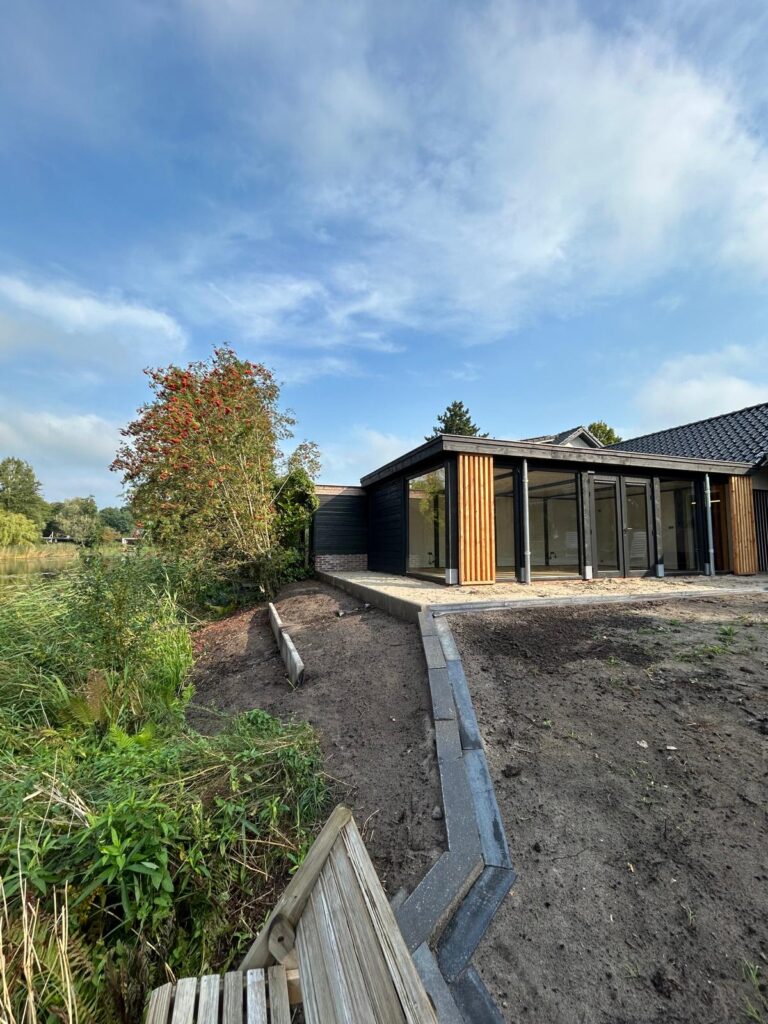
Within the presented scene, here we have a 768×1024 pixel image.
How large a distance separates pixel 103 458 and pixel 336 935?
1385cm

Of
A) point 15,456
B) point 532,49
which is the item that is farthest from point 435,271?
point 15,456

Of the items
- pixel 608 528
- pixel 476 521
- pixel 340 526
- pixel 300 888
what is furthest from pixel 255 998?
pixel 340 526

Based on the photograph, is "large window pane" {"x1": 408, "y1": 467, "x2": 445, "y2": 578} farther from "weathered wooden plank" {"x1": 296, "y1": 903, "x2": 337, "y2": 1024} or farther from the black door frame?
"weathered wooden plank" {"x1": 296, "y1": 903, "x2": 337, "y2": 1024}

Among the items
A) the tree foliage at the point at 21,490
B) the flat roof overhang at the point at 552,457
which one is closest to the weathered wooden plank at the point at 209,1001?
the flat roof overhang at the point at 552,457

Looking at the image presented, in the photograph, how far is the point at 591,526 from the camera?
870 centimetres

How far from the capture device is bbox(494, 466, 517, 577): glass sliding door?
8.31m

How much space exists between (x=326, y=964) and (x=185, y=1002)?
44 centimetres

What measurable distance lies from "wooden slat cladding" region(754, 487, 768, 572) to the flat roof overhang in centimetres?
82

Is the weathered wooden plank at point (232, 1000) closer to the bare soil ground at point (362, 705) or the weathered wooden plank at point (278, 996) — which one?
the weathered wooden plank at point (278, 996)

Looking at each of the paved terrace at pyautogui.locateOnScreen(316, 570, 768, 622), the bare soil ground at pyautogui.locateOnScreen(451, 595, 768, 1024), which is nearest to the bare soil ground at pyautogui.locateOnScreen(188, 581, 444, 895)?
the paved terrace at pyautogui.locateOnScreen(316, 570, 768, 622)

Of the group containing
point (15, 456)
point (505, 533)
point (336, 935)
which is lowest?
point (336, 935)

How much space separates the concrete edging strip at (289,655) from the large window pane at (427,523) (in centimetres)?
309

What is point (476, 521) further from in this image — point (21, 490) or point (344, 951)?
point (21, 490)

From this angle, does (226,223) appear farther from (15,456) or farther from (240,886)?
(15,456)
